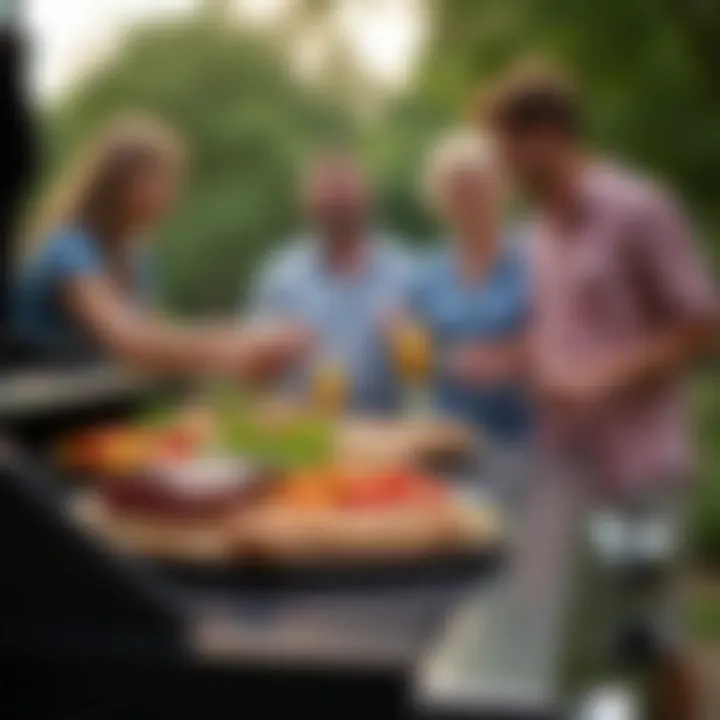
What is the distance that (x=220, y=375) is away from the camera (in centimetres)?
167

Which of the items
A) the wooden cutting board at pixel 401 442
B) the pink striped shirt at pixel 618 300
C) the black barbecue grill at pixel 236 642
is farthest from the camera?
the pink striped shirt at pixel 618 300

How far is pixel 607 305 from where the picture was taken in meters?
1.56

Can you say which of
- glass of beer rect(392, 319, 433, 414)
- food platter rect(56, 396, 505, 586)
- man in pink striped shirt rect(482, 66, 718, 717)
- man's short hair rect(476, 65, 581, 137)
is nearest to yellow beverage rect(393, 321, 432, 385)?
glass of beer rect(392, 319, 433, 414)

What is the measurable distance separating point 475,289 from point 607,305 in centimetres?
14

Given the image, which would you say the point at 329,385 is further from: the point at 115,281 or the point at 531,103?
the point at 531,103

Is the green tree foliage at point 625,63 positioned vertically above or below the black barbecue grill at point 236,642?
above

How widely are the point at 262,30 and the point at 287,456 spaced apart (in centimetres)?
A: 78

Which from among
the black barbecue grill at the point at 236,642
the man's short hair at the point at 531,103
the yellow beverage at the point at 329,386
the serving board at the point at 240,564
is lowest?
the black barbecue grill at the point at 236,642

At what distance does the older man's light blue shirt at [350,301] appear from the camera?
1.64 meters

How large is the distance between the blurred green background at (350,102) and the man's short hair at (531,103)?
18mm

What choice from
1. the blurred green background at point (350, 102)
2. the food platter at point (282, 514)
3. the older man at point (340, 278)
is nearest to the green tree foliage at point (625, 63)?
the blurred green background at point (350, 102)

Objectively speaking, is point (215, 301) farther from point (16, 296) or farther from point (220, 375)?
point (16, 296)

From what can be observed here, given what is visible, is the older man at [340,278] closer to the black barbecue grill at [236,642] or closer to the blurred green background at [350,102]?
the blurred green background at [350,102]

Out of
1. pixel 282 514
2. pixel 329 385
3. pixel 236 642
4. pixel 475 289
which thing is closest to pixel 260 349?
pixel 329 385
